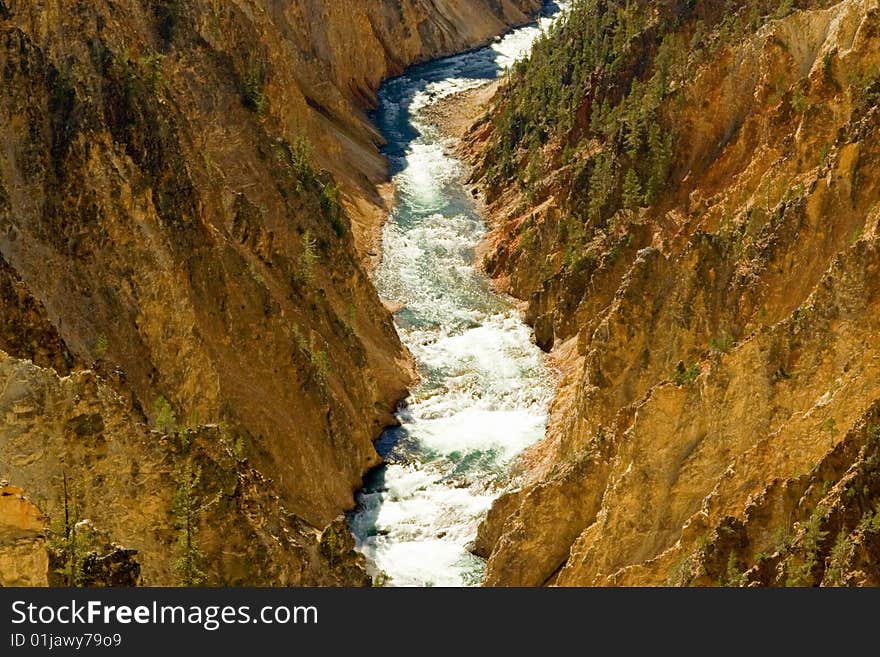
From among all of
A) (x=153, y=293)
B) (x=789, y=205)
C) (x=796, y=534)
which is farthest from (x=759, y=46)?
(x=796, y=534)

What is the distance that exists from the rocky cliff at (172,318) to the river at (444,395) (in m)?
1.49

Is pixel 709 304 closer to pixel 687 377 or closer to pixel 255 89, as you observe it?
pixel 687 377

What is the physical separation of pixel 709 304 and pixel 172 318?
16.1 meters

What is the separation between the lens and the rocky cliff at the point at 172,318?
26.6 metres

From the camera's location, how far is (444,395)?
52.3 m

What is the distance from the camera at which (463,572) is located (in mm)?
39844

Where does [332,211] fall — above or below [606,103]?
below

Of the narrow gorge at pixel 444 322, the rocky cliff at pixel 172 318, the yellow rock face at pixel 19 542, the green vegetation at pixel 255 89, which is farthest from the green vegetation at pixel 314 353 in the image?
the yellow rock face at pixel 19 542

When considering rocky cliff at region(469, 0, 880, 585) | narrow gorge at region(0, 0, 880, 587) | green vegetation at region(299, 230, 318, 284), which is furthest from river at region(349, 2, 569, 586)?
green vegetation at region(299, 230, 318, 284)

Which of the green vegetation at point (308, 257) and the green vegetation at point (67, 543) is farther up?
the green vegetation at point (308, 257)

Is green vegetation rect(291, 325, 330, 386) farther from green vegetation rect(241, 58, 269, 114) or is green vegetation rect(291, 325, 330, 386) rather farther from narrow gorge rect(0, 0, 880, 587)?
green vegetation rect(241, 58, 269, 114)

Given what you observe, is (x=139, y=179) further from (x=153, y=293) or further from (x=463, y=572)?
(x=463, y=572)

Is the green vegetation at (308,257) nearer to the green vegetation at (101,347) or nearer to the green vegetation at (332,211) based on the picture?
the green vegetation at (332,211)

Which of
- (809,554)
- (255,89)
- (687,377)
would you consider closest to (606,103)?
(255,89)
